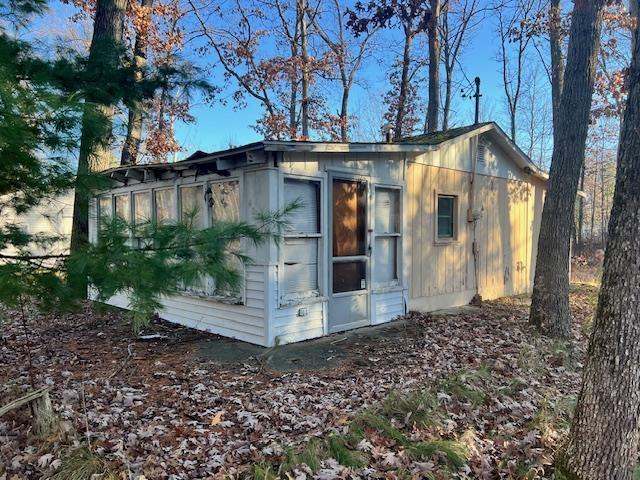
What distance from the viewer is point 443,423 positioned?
372cm

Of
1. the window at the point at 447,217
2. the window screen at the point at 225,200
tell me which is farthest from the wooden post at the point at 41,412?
the window at the point at 447,217

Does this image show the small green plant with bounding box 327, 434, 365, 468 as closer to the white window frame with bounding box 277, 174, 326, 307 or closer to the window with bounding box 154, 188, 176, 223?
the white window frame with bounding box 277, 174, 326, 307

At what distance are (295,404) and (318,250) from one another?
8.28 ft

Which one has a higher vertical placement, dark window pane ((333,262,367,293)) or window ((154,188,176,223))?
window ((154,188,176,223))

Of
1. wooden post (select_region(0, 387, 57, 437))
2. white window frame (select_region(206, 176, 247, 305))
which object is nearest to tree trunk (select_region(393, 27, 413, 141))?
white window frame (select_region(206, 176, 247, 305))

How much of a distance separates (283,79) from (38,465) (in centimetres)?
1815

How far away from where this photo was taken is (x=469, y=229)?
29.5 feet

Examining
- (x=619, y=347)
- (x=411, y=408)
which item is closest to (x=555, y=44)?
(x=619, y=347)

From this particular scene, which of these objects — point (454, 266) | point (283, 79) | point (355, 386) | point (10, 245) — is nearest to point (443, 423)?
point (355, 386)

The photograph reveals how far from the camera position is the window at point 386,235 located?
703 centimetres

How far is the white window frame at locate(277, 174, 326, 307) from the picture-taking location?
5637mm

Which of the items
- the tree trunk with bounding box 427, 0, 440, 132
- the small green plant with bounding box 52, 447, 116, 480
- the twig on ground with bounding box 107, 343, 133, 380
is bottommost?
the twig on ground with bounding box 107, 343, 133, 380

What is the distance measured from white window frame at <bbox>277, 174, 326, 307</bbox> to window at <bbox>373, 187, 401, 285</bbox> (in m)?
1.13

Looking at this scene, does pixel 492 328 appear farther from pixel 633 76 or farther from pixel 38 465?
pixel 38 465
